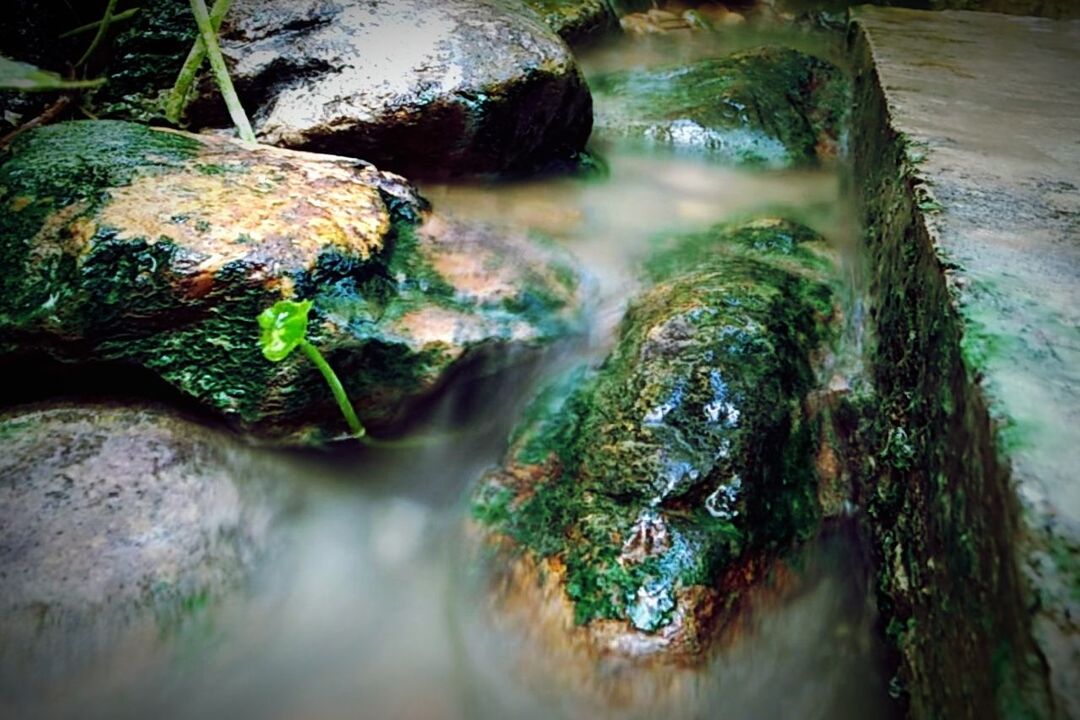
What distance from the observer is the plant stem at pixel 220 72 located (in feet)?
9.52

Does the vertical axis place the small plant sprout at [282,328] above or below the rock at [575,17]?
below

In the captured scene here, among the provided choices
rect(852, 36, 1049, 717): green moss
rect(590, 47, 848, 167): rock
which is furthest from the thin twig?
rect(852, 36, 1049, 717): green moss

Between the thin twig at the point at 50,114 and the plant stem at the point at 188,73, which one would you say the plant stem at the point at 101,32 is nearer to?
the thin twig at the point at 50,114

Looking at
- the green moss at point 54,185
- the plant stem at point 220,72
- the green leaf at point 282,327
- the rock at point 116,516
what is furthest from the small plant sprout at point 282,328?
the plant stem at point 220,72

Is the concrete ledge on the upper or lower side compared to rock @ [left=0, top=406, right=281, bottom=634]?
upper

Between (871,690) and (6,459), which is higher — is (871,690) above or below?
below

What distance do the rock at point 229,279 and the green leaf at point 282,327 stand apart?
22 centimetres

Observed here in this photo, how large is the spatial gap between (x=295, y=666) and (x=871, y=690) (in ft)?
4.66

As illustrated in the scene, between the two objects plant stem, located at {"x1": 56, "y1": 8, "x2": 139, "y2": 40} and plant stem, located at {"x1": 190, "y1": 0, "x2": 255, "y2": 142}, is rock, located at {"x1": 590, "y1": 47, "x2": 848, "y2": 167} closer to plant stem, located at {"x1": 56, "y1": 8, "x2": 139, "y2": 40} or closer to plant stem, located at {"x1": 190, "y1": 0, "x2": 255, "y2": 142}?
plant stem, located at {"x1": 190, "y1": 0, "x2": 255, "y2": 142}

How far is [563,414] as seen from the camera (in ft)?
7.97

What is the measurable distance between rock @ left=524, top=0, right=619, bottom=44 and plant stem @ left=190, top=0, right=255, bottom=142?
2.59m

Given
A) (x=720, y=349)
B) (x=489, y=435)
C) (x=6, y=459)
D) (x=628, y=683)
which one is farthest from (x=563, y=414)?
(x=6, y=459)

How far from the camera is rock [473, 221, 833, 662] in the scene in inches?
73.5

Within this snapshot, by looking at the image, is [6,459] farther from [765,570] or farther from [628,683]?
[765,570]
